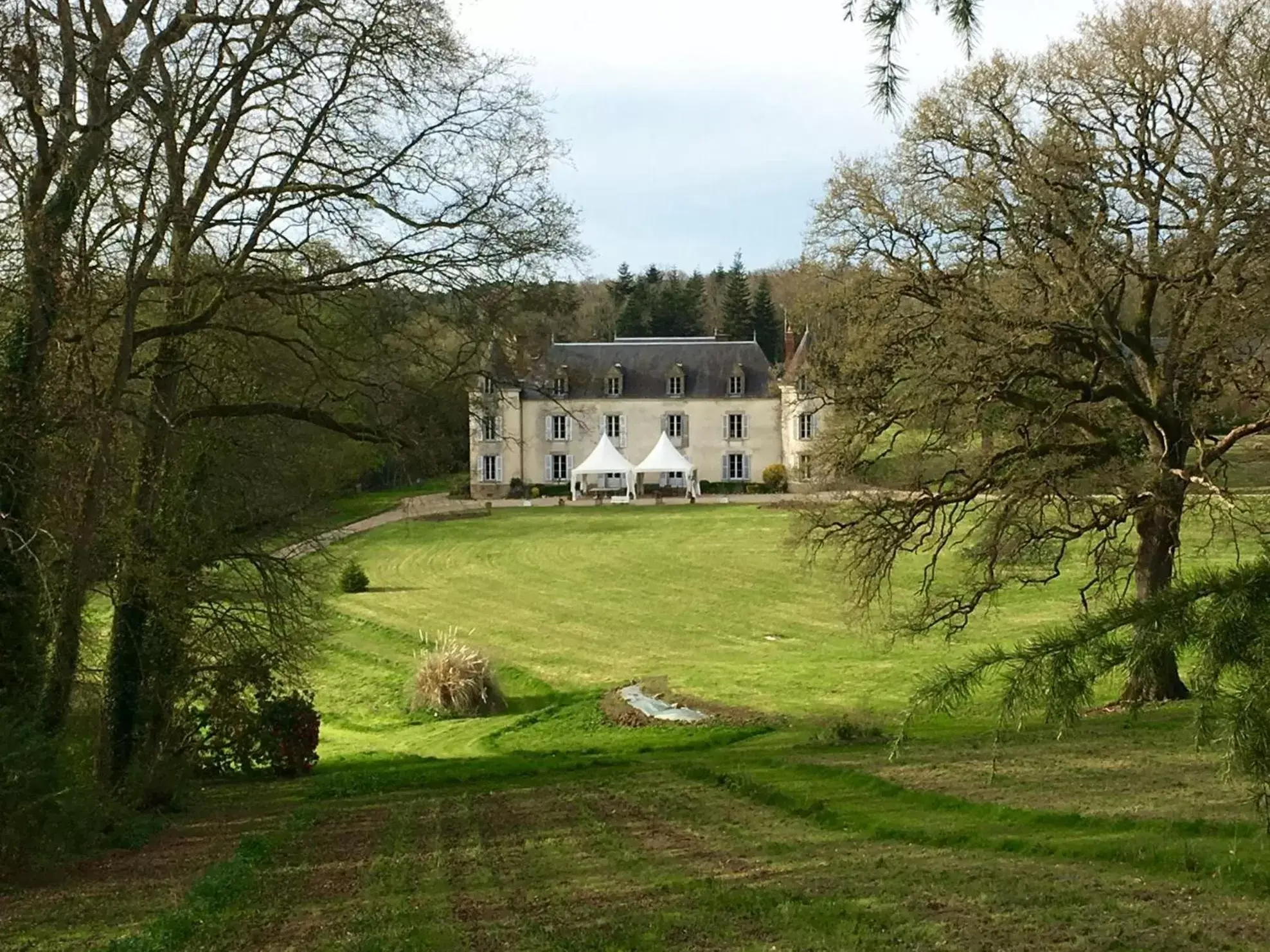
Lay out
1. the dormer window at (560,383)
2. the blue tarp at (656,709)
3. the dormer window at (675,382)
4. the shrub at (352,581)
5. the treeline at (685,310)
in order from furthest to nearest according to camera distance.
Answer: the treeline at (685,310) < the dormer window at (675,382) < the shrub at (352,581) < the blue tarp at (656,709) < the dormer window at (560,383)

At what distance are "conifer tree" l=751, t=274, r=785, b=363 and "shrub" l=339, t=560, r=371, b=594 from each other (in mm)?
47139

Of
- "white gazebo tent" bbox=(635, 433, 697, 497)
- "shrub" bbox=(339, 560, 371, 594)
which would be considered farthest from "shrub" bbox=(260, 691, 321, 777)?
"white gazebo tent" bbox=(635, 433, 697, 497)

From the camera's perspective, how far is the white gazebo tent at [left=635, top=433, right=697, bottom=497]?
65250 mm

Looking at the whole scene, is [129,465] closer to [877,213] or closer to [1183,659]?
[877,213]

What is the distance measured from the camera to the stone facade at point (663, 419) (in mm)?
67125

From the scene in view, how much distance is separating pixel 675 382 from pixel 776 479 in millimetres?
8884

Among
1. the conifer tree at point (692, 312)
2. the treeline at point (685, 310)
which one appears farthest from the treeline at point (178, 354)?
the conifer tree at point (692, 312)

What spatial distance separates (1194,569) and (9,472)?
958cm

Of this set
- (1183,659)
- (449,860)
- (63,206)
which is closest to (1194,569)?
(1183,659)

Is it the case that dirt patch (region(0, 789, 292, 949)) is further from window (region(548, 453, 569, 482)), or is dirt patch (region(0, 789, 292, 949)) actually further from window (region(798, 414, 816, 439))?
window (region(548, 453, 569, 482))

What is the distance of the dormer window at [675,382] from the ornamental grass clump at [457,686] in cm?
4360

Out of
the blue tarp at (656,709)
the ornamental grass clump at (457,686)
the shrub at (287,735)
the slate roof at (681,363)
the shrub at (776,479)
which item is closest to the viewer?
the shrub at (287,735)

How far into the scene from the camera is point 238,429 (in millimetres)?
17844

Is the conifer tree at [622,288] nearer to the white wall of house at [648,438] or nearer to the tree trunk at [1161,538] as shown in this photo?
the white wall of house at [648,438]
